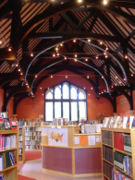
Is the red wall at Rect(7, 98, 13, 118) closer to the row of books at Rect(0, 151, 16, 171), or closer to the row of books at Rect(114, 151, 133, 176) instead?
the row of books at Rect(0, 151, 16, 171)

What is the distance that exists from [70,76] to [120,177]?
14711 mm

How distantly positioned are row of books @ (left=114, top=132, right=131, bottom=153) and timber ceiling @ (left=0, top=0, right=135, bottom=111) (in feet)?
13.1

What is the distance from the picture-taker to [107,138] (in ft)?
15.7

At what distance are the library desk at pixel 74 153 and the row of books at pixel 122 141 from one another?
222cm

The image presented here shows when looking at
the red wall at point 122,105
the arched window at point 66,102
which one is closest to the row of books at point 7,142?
the red wall at point 122,105

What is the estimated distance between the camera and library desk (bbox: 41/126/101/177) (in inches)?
244

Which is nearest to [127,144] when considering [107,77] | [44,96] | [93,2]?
[93,2]

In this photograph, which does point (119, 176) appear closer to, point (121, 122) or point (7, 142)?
point (121, 122)

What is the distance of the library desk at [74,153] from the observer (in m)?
6.19

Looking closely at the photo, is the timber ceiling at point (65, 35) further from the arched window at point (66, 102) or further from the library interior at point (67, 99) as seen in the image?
the arched window at point (66, 102)

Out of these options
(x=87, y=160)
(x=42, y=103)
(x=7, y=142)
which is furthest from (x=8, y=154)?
(x=42, y=103)

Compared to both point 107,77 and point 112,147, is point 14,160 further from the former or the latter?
point 107,77

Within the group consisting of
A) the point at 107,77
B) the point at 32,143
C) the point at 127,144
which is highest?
the point at 107,77

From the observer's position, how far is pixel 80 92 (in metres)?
18.4
